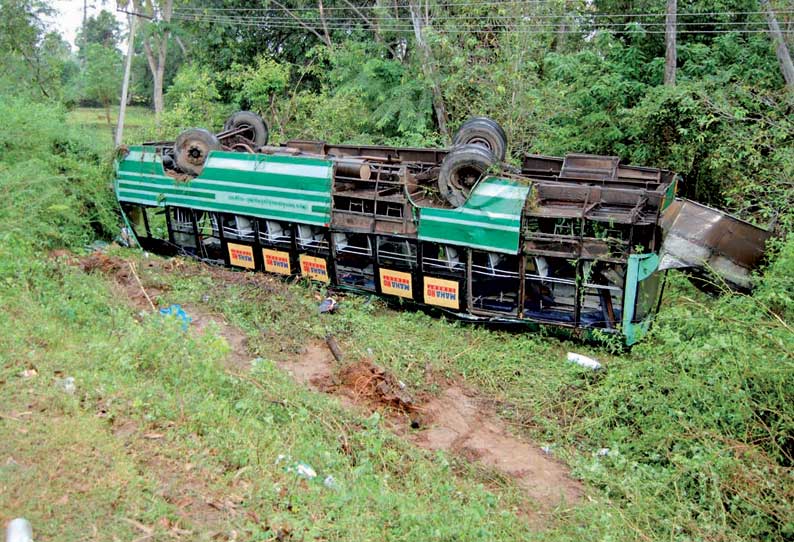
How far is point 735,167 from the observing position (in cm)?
1166

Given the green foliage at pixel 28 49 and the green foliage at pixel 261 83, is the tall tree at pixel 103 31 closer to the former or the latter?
the green foliage at pixel 28 49

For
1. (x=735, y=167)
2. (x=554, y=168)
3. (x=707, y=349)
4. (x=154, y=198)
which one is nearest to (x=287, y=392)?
(x=707, y=349)

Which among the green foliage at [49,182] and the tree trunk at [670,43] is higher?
the tree trunk at [670,43]

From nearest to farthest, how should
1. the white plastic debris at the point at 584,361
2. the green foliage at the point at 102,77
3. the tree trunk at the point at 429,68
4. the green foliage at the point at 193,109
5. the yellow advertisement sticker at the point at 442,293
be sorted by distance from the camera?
the white plastic debris at the point at 584,361, the yellow advertisement sticker at the point at 442,293, the tree trunk at the point at 429,68, the green foliage at the point at 193,109, the green foliage at the point at 102,77

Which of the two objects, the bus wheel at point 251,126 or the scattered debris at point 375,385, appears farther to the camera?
the bus wheel at point 251,126

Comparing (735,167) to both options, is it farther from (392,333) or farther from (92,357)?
(92,357)

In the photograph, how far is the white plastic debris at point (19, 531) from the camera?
3.74 meters

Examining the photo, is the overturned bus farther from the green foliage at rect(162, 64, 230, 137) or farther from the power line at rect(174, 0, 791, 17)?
the power line at rect(174, 0, 791, 17)

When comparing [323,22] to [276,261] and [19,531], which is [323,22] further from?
[19,531]

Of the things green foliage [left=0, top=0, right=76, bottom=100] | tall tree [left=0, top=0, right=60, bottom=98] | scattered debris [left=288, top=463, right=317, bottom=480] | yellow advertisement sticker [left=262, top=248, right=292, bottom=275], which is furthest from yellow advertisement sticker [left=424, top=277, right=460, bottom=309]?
tall tree [left=0, top=0, right=60, bottom=98]

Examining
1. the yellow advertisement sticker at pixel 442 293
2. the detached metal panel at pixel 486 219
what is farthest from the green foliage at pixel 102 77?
the detached metal panel at pixel 486 219

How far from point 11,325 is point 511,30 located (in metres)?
13.4

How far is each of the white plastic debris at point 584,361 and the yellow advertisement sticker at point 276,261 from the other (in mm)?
5219

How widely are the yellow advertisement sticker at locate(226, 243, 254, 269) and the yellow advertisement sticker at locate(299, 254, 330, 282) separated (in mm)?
1142
